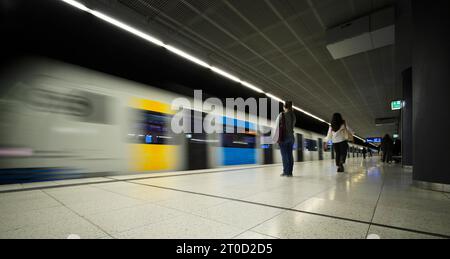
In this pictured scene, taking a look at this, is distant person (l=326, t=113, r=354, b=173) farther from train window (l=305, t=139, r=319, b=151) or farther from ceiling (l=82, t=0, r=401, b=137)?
train window (l=305, t=139, r=319, b=151)

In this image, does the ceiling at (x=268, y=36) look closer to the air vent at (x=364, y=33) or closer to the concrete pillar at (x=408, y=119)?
the air vent at (x=364, y=33)

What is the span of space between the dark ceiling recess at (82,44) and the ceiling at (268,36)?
1.12 meters

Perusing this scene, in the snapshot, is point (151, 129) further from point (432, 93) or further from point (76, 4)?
point (432, 93)

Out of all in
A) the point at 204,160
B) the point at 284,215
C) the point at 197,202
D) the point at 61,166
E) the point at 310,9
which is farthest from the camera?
the point at 204,160

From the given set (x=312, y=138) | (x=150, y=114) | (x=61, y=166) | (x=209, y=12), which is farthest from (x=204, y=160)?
(x=312, y=138)

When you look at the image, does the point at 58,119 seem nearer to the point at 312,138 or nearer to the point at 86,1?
the point at 86,1

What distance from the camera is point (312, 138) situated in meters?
15.1

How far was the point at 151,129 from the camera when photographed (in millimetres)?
4953

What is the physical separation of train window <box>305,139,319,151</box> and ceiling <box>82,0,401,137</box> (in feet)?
19.6

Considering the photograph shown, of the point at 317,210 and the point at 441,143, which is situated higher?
the point at 441,143

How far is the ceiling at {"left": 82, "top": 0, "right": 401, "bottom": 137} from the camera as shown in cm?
404

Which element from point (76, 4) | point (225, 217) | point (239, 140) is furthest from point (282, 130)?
point (76, 4)

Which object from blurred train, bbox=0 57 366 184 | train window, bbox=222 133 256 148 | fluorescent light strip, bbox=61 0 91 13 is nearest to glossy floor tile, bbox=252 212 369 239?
blurred train, bbox=0 57 366 184

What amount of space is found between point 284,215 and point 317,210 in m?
0.34
